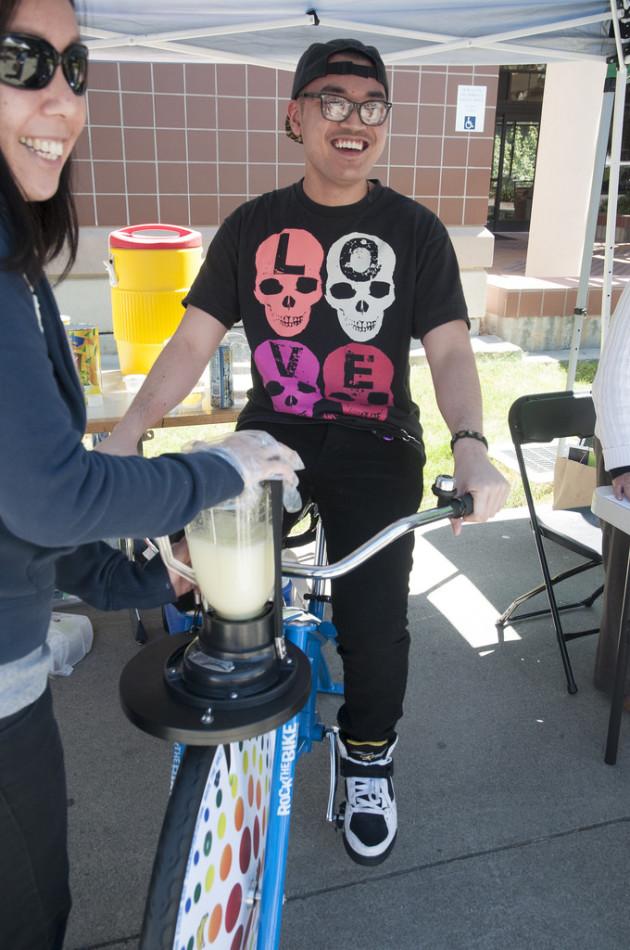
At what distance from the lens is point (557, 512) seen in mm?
3379

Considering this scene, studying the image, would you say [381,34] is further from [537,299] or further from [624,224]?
[624,224]

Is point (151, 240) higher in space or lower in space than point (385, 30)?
lower

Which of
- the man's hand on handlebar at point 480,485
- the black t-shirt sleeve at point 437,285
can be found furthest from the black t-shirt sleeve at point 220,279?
Result: the man's hand on handlebar at point 480,485

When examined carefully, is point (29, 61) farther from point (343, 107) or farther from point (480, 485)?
point (343, 107)

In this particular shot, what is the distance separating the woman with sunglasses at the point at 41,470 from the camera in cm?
92

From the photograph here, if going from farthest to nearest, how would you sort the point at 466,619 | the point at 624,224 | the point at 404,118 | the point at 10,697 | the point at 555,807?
1. the point at 624,224
2. the point at 404,118
3. the point at 466,619
4. the point at 555,807
5. the point at 10,697

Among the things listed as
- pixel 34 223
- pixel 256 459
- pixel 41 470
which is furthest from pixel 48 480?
pixel 34 223

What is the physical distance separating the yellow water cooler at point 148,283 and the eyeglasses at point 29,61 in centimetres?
210

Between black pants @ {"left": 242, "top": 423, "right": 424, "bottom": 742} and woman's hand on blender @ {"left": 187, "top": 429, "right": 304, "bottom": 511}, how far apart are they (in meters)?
0.90

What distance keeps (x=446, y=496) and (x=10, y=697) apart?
0.78 metres

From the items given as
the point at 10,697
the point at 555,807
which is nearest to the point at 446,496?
the point at 10,697

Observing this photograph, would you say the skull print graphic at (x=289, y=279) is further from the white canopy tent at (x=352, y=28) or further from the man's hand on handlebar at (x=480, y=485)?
the white canopy tent at (x=352, y=28)

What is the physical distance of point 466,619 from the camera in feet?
11.5

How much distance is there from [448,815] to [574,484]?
1825mm
